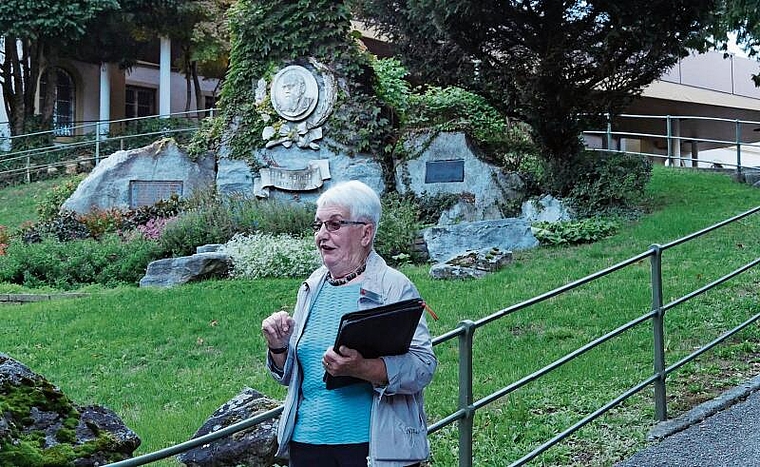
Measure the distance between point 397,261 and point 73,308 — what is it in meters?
4.66

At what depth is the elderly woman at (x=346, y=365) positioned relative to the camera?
289 centimetres

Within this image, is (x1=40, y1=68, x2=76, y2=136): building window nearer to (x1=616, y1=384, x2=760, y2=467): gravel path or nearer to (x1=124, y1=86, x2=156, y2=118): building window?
(x1=124, y1=86, x2=156, y2=118): building window

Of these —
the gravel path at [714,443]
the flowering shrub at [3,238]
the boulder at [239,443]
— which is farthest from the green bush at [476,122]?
the boulder at [239,443]

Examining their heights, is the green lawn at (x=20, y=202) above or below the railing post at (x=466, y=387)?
above

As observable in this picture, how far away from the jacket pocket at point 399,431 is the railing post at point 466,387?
36.7 inches

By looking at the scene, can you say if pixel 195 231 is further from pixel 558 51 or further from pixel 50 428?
pixel 50 428

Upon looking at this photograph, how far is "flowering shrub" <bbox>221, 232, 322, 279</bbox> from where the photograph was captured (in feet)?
40.4

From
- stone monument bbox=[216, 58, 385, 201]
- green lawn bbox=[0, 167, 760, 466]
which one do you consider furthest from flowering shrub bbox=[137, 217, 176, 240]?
green lawn bbox=[0, 167, 760, 466]

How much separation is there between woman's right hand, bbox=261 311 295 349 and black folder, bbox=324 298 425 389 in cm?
37

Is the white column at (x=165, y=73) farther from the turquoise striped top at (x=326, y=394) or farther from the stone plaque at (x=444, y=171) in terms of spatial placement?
the turquoise striped top at (x=326, y=394)

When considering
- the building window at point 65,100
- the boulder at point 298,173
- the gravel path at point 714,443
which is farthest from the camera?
the building window at point 65,100

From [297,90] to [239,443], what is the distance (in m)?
12.2

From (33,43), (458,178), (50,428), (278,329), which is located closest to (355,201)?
(278,329)

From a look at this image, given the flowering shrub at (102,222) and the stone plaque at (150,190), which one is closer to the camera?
the flowering shrub at (102,222)
